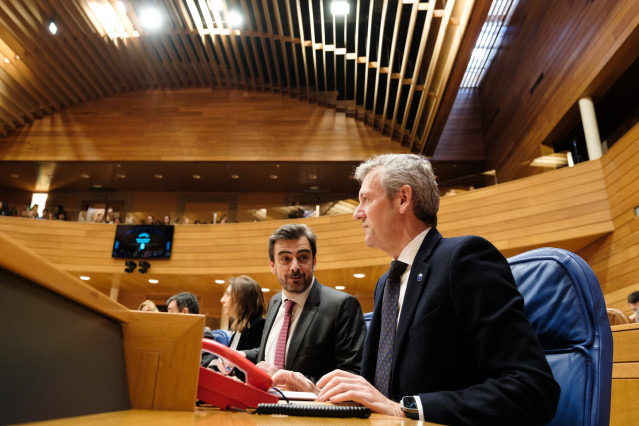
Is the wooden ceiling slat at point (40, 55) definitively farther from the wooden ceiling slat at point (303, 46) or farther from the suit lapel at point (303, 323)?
the suit lapel at point (303, 323)

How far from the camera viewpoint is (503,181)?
7676 millimetres

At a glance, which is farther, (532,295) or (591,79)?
(591,79)

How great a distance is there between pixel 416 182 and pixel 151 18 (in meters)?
10.6

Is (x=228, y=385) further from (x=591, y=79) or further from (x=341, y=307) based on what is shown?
(x=591, y=79)

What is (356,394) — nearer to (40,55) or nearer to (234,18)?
(234,18)

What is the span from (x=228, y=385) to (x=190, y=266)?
31.9ft

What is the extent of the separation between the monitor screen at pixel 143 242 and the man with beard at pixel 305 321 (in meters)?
8.51

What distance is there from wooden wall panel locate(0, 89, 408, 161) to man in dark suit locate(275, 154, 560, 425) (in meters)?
10.0

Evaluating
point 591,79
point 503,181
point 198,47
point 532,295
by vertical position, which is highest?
point 198,47

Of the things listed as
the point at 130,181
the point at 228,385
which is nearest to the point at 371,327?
the point at 228,385

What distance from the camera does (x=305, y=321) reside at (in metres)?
2.26

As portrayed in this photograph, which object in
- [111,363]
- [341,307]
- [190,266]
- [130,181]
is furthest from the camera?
[130,181]

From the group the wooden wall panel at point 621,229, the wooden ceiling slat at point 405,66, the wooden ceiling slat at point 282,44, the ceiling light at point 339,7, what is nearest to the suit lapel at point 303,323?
the wooden wall panel at point 621,229

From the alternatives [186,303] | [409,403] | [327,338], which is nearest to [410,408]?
[409,403]
